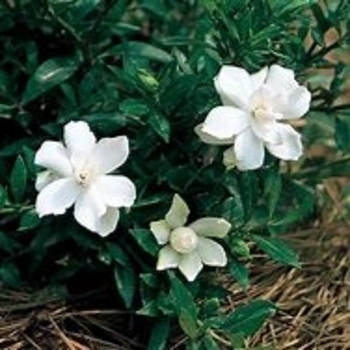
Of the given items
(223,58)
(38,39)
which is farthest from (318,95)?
(38,39)

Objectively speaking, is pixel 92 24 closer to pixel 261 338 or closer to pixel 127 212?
pixel 127 212

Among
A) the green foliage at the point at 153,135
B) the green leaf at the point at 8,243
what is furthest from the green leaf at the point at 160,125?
the green leaf at the point at 8,243

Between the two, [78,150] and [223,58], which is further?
[223,58]

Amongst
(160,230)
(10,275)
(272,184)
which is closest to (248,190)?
(272,184)

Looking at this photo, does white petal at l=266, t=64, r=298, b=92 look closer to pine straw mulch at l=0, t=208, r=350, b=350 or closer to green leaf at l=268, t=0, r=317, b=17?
green leaf at l=268, t=0, r=317, b=17

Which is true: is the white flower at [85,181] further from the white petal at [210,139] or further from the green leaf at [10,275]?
the green leaf at [10,275]

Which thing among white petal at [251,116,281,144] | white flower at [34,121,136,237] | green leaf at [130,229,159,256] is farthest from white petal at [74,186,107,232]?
white petal at [251,116,281,144]
